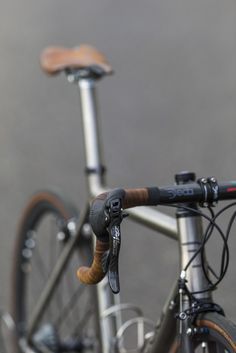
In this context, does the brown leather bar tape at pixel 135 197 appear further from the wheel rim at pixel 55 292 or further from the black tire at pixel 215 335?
the wheel rim at pixel 55 292

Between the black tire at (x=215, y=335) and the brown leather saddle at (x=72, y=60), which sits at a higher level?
the brown leather saddle at (x=72, y=60)

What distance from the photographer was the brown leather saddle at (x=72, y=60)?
11.0ft

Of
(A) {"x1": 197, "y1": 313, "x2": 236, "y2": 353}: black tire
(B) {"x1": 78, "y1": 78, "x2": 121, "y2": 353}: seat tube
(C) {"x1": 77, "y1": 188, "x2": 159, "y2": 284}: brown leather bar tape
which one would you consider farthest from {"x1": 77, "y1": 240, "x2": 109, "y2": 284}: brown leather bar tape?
(B) {"x1": 78, "y1": 78, "x2": 121, "y2": 353}: seat tube

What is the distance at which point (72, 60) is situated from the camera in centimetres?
339

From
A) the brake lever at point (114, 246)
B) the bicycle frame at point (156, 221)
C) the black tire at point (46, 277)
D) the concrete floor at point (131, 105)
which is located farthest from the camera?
the concrete floor at point (131, 105)

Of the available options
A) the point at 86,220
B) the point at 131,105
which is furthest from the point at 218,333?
the point at 131,105

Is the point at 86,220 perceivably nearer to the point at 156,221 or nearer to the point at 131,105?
the point at 156,221

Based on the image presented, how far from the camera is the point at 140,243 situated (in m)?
4.24

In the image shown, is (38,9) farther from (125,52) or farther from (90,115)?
(90,115)

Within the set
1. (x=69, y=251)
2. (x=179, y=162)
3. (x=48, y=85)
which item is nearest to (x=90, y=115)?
(x=69, y=251)

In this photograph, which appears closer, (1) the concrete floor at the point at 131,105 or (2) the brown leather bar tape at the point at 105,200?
(2) the brown leather bar tape at the point at 105,200

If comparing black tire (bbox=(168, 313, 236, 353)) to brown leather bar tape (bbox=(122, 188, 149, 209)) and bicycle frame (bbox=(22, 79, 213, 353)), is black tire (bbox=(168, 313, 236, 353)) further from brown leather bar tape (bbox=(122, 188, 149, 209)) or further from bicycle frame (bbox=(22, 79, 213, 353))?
brown leather bar tape (bbox=(122, 188, 149, 209))

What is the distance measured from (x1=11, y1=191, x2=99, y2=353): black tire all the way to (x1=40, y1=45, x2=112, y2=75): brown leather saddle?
0.49 m

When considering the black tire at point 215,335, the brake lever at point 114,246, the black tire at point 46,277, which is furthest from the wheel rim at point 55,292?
the brake lever at point 114,246
